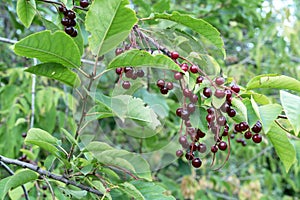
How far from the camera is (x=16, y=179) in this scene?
0.88 meters

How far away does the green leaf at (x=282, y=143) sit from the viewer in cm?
75

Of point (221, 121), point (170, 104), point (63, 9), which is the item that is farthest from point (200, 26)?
point (170, 104)

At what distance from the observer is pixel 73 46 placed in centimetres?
74

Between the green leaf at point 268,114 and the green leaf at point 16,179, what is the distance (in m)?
0.53

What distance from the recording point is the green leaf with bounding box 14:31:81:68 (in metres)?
0.69

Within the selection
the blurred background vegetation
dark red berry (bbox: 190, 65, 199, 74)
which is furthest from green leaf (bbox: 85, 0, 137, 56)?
the blurred background vegetation

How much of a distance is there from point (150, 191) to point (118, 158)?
103 millimetres

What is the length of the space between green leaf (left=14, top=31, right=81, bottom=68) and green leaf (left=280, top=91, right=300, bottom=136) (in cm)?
38

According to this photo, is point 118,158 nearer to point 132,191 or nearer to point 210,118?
point 132,191

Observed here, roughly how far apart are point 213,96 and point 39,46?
1.10 feet

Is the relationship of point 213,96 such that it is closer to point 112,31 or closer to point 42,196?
point 112,31

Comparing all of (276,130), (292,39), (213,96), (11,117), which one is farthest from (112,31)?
(292,39)

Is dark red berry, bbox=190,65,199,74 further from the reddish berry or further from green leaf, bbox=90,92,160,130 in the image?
green leaf, bbox=90,92,160,130

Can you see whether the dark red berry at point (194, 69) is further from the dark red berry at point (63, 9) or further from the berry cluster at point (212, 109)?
the dark red berry at point (63, 9)
